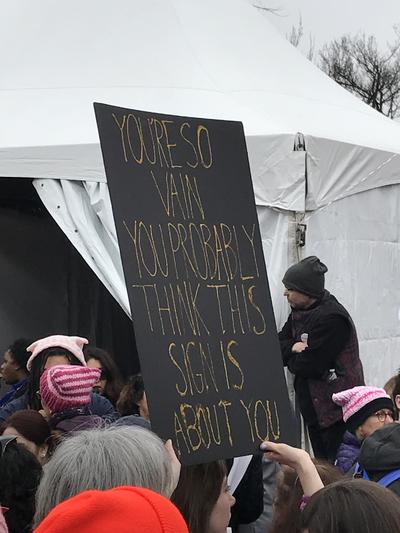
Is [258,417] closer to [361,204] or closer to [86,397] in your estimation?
[86,397]

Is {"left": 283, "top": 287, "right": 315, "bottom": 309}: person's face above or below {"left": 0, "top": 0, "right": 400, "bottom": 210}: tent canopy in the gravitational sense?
below

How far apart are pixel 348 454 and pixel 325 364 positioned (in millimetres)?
1598

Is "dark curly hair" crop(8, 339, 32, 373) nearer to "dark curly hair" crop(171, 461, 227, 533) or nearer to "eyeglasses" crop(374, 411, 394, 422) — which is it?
"eyeglasses" crop(374, 411, 394, 422)

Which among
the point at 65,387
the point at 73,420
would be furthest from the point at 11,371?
the point at 73,420

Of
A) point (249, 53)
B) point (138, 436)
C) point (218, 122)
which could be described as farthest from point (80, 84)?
point (138, 436)

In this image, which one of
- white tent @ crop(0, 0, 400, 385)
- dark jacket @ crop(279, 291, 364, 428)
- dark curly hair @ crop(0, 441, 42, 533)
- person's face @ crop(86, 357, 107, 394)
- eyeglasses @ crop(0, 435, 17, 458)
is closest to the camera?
dark curly hair @ crop(0, 441, 42, 533)

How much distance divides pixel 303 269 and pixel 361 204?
62.8 inches

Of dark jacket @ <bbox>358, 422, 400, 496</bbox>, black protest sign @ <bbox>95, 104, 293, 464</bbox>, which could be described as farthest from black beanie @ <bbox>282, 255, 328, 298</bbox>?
dark jacket @ <bbox>358, 422, 400, 496</bbox>

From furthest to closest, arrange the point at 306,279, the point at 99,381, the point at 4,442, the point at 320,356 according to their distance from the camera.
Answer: the point at 306,279, the point at 320,356, the point at 99,381, the point at 4,442

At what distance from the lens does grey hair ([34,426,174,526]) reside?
8.15 feet

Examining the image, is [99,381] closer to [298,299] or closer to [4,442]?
[298,299]

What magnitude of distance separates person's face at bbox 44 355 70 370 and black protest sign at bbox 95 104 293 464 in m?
1.70

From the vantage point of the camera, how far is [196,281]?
3422 mm

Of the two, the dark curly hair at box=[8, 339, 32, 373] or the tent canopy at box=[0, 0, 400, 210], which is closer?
A: the dark curly hair at box=[8, 339, 32, 373]
